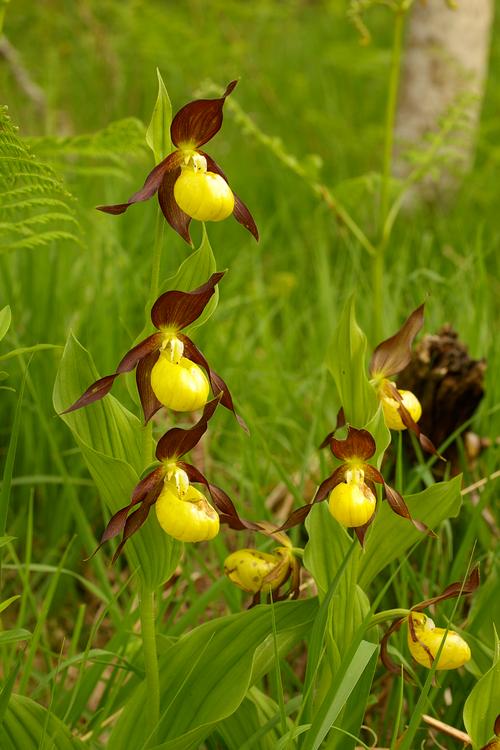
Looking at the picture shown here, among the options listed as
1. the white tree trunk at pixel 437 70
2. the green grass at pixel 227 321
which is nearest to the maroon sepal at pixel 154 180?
the green grass at pixel 227 321

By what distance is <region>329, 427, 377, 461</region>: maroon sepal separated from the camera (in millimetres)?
962

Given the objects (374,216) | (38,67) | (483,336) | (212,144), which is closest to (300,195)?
(374,216)

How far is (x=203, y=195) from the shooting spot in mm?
875

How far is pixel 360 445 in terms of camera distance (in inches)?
38.4

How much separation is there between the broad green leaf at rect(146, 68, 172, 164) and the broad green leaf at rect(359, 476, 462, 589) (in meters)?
0.50

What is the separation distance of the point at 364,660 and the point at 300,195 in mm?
2557

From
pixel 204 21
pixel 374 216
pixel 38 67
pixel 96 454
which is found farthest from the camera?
pixel 204 21

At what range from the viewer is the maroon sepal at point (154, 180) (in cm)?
88

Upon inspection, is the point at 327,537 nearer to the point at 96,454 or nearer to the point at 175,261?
the point at 96,454

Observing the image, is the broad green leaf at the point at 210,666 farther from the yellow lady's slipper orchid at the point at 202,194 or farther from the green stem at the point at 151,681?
the yellow lady's slipper orchid at the point at 202,194

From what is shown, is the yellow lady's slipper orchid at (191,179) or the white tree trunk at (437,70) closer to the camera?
the yellow lady's slipper orchid at (191,179)

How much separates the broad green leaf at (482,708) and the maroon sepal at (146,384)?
0.47 meters

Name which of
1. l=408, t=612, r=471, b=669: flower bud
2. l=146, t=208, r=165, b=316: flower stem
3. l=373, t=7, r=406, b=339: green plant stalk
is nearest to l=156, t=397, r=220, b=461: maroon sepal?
l=146, t=208, r=165, b=316: flower stem

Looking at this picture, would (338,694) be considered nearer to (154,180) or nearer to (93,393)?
(93,393)
